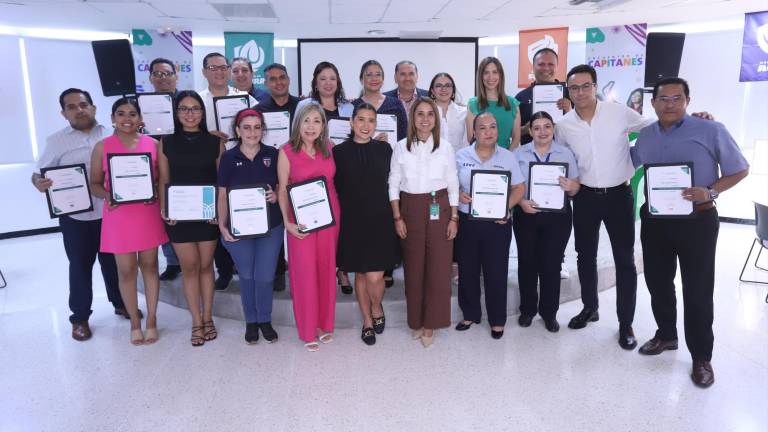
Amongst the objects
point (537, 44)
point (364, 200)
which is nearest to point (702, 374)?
point (364, 200)

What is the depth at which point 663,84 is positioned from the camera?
2.74 metres

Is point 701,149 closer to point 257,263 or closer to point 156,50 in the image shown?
point 257,263

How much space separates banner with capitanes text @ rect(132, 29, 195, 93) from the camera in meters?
7.28

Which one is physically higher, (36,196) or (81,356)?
(36,196)

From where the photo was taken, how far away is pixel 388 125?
347 centimetres

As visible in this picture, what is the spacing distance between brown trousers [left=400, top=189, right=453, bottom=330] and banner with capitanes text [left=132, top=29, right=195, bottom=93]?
571 centimetres

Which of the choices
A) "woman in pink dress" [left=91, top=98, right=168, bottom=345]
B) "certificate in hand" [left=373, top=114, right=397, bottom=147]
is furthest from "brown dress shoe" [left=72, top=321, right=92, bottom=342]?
"certificate in hand" [left=373, top=114, right=397, bottom=147]

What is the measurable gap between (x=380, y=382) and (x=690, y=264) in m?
1.90

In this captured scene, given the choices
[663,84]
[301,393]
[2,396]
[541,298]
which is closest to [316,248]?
[301,393]

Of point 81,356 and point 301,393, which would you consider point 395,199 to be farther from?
point 81,356

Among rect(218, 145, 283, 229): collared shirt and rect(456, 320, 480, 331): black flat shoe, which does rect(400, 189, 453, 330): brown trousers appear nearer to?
rect(456, 320, 480, 331): black flat shoe

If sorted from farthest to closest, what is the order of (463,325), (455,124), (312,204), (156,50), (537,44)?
(537,44) → (156,50) → (455,124) → (463,325) → (312,204)

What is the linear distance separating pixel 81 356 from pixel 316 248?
175cm

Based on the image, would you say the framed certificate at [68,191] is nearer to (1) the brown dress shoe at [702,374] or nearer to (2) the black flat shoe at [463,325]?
(2) the black flat shoe at [463,325]
